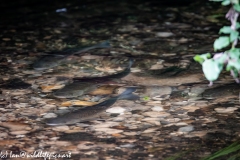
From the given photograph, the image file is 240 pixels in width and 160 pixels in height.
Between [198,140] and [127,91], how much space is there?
2.52 feet

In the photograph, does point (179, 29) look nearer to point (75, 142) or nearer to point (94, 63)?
point (94, 63)

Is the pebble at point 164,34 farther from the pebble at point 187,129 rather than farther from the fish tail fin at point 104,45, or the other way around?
the pebble at point 187,129

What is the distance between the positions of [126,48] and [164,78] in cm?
83

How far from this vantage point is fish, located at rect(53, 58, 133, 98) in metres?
2.55

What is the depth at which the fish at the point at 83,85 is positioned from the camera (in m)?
2.55

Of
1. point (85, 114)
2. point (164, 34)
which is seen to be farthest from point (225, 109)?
point (164, 34)

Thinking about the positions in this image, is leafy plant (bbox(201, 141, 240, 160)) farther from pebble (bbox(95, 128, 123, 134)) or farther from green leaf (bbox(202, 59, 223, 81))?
green leaf (bbox(202, 59, 223, 81))

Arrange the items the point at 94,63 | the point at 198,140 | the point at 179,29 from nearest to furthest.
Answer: the point at 198,140
the point at 94,63
the point at 179,29

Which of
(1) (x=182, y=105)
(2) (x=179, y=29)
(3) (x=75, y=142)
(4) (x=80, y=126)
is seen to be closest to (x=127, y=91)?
(1) (x=182, y=105)

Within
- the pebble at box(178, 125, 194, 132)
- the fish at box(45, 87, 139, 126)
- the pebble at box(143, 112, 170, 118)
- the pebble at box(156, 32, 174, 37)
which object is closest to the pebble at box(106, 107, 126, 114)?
the fish at box(45, 87, 139, 126)

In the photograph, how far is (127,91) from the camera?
2.59 m

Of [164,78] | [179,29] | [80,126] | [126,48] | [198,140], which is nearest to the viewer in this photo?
[198,140]

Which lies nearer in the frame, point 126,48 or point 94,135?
point 94,135

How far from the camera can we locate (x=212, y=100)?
239 cm
